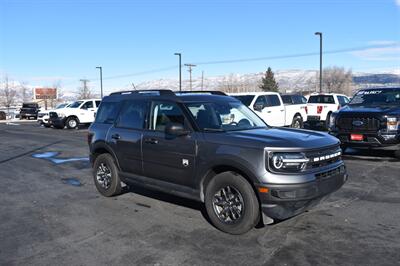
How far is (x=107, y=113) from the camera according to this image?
7656 millimetres

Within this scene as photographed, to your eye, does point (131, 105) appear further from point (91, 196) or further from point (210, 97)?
point (91, 196)

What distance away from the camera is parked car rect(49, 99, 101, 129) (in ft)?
89.5

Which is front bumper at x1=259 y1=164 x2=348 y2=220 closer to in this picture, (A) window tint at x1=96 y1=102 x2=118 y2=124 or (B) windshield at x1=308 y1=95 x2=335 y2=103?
(A) window tint at x1=96 y1=102 x2=118 y2=124

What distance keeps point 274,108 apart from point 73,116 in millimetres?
14853

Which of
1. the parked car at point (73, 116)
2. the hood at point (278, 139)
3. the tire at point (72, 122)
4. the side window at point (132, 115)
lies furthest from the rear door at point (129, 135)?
the tire at point (72, 122)

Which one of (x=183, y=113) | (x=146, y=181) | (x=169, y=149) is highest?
(x=183, y=113)

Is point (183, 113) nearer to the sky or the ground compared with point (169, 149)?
nearer to the sky

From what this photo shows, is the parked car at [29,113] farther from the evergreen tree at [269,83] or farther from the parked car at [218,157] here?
the evergreen tree at [269,83]

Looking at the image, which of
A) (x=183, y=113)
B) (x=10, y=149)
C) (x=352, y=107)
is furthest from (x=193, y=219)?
(x=10, y=149)

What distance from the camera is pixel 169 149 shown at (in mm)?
6051

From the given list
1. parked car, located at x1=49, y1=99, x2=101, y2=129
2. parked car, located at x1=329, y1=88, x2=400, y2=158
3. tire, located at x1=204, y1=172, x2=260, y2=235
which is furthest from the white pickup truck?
parked car, located at x1=49, y1=99, x2=101, y2=129

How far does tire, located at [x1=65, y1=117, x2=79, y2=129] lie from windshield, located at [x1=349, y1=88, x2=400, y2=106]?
19.7 metres

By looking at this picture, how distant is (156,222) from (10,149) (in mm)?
11508

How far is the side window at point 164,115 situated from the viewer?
6171 mm
